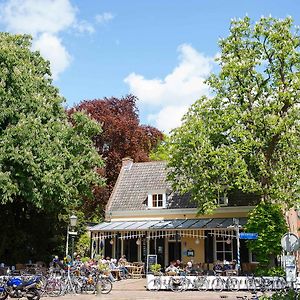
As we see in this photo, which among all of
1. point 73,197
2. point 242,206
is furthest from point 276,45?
point 73,197

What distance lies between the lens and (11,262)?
91.0ft

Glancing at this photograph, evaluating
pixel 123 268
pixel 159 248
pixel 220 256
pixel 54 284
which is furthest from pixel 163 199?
pixel 54 284

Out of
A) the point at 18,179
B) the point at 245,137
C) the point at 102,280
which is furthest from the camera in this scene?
the point at 245,137

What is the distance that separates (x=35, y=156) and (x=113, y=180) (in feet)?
59.4

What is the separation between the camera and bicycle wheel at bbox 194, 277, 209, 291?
855 inches

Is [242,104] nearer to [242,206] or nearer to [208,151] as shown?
[208,151]

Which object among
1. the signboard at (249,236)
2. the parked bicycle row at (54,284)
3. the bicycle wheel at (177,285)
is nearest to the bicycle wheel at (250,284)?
the signboard at (249,236)

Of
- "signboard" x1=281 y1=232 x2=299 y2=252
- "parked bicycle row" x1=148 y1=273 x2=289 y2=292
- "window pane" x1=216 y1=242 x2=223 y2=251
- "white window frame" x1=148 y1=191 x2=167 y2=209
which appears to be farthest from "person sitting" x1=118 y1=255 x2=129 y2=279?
"signboard" x1=281 y1=232 x2=299 y2=252

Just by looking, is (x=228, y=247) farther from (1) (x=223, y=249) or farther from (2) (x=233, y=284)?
(2) (x=233, y=284)

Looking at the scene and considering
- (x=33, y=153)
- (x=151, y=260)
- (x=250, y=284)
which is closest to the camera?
(x=250, y=284)

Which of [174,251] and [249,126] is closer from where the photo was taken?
[249,126]

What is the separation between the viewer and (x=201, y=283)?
21.7m

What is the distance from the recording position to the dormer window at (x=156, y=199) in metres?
31.7

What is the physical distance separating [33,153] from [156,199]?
11.4 m
